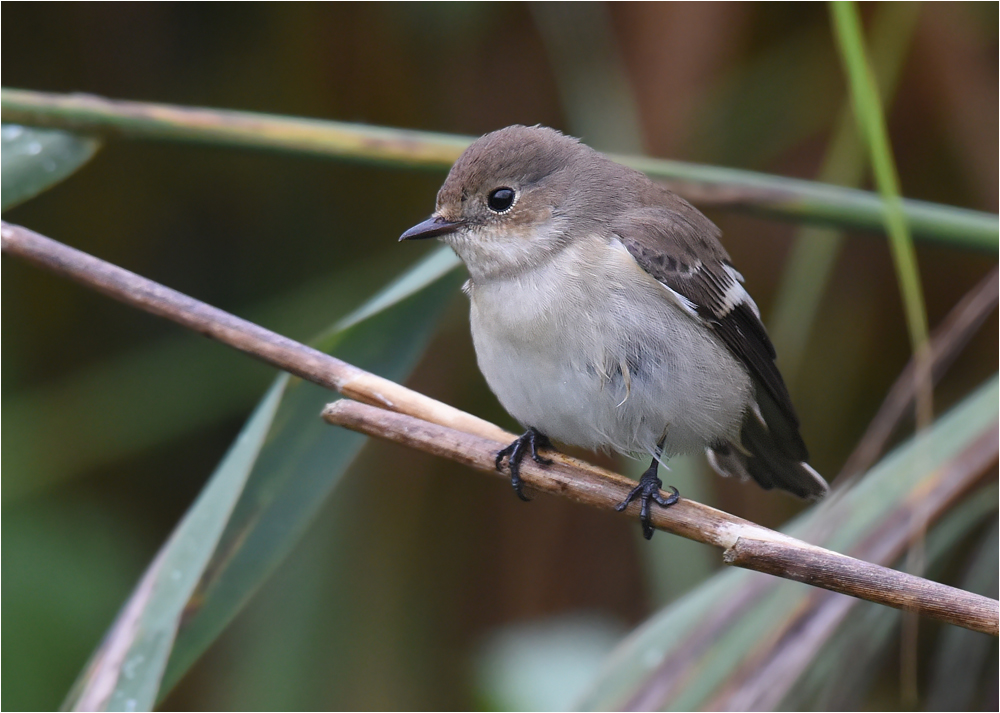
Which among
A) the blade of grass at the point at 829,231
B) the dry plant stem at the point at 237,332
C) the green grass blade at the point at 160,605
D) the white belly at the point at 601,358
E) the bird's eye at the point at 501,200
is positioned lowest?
the green grass blade at the point at 160,605

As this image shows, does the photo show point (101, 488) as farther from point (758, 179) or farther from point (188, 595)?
point (758, 179)

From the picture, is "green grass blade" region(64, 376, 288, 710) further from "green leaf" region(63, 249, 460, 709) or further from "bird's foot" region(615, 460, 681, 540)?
"bird's foot" region(615, 460, 681, 540)

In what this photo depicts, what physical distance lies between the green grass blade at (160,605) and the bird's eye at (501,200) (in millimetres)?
671

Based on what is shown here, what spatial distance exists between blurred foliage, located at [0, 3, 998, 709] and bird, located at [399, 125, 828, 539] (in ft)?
2.56

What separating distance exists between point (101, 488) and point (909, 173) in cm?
305

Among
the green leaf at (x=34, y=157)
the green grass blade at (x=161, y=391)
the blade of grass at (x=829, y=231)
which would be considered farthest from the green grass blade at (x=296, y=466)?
the green grass blade at (x=161, y=391)

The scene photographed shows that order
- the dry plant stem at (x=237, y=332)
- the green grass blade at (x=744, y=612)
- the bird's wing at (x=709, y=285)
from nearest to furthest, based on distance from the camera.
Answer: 1. the dry plant stem at (x=237, y=332)
2. the green grass blade at (x=744, y=612)
3. the bird's wing at (x=709, y=285)

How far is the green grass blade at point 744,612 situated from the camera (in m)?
1.75

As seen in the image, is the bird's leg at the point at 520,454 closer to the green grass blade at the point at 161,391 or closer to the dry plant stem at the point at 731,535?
the dry plant stem at the point at 731,535

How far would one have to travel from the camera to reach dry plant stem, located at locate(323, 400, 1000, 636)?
4.14ft

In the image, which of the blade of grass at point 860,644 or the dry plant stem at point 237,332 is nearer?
the dry plant stem at point 237,332

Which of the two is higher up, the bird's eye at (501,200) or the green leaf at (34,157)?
the bird's eye at (501,200)

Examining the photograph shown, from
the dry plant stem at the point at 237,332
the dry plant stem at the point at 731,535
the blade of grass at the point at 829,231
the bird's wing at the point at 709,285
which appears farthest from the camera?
the blade of grass at the point at 829,231

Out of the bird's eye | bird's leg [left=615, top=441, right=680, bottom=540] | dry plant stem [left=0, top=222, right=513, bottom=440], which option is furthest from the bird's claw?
the bird's eye
